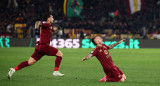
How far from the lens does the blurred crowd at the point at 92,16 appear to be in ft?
121

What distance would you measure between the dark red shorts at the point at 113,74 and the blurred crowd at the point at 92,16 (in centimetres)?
2459

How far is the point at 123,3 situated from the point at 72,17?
23.8 ft

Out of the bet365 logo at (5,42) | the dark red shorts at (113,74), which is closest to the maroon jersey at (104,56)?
the dark red shorts at (113,74)

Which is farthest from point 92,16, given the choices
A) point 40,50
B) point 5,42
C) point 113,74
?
point 113,74

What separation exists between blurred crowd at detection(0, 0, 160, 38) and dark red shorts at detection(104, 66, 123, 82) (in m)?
24.6

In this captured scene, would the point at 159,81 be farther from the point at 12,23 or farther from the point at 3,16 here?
the point at 3,16

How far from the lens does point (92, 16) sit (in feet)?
133

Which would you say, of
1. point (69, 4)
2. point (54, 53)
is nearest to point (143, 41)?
point (69, 4)

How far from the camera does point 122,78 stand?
391 inches

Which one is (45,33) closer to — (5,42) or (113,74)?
(113,74)

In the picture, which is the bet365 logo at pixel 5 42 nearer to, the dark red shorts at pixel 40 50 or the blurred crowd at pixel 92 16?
the blurred crowd at pixel 92 16

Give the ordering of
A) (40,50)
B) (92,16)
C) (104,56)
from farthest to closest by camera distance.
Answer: (92,16)
(40,50)
(104,56)

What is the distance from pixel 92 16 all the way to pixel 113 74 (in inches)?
1222

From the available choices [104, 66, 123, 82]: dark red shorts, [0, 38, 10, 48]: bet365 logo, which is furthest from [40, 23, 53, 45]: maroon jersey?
[0, 38, 10, 48]: bet365 logo
